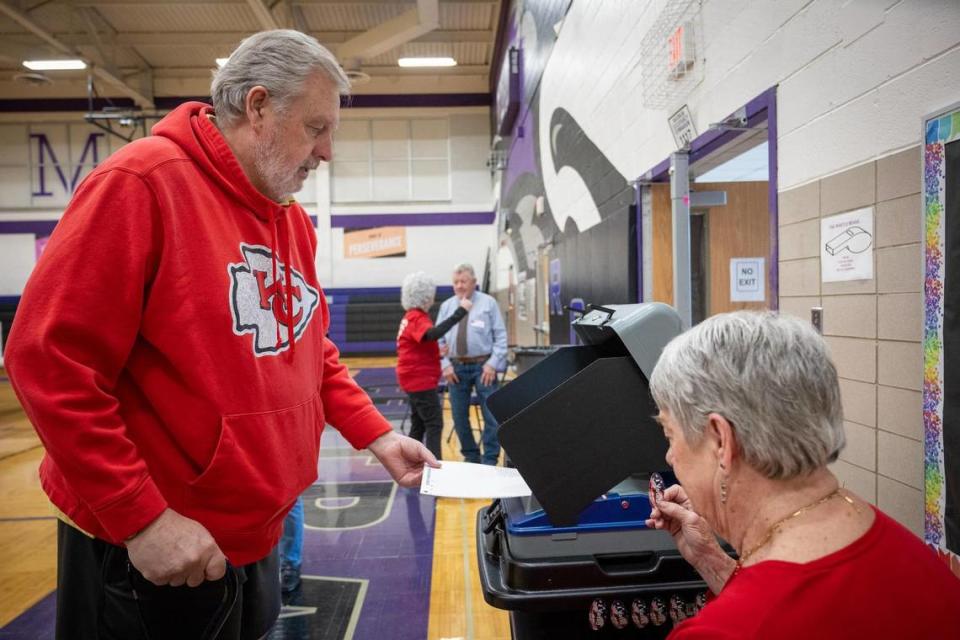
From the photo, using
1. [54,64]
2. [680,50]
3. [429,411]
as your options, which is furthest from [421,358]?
[54,64]

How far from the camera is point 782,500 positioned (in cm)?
82

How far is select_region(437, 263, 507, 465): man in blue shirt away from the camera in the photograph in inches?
171

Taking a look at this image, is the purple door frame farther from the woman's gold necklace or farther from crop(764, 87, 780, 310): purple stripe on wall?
the woman's gold necklace

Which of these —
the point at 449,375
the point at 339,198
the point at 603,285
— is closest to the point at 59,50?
the point at 339,198

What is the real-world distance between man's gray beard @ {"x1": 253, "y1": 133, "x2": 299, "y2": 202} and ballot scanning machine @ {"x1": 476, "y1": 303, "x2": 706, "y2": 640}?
2.08 ft

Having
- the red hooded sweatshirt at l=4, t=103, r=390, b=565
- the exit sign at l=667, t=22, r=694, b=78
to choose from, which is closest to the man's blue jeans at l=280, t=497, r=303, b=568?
the red hooded sweatshirt at l=4, t=103, r=390, b=565

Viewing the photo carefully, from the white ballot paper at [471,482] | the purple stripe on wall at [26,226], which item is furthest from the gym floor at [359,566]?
the purple stripe on wall at [26,226]

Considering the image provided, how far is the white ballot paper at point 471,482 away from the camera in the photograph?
1231 mm

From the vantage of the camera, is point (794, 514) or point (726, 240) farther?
point (726, 240)

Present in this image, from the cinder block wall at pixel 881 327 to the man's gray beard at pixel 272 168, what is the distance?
1.29 meters

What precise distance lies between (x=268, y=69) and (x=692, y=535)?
1.15 m

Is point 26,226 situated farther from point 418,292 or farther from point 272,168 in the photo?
point 272,168

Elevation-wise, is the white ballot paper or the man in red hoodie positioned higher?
the man in red hoodie

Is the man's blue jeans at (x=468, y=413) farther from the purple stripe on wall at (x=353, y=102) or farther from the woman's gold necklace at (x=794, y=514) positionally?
the purple stripe on wall at (x=353, y=102)
